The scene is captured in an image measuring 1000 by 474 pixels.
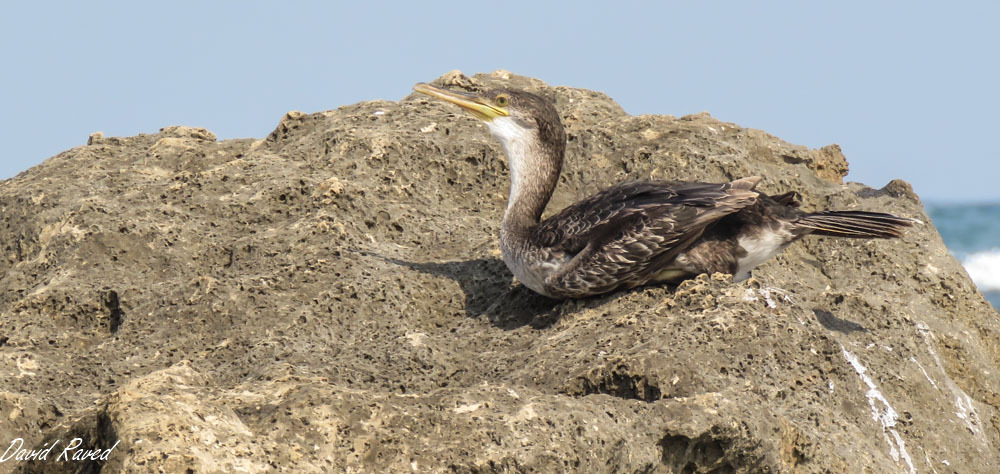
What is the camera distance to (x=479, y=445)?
14.4 feet

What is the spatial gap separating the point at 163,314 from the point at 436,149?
235 cm

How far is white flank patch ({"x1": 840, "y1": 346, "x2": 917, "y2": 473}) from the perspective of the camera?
18.8 ft

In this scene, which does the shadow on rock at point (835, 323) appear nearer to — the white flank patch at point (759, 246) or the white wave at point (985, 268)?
the white flank patch at point (759, 246)

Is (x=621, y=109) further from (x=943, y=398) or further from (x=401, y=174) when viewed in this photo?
(x=943, y=398)

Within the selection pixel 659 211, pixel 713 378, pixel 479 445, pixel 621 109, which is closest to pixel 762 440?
pixel 713 378

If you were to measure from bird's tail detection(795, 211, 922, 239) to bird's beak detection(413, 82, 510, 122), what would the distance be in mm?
1941

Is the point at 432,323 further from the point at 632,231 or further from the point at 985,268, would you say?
the point at 985,268

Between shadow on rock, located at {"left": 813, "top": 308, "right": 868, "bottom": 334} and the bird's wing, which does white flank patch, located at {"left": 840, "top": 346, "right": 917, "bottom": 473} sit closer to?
shadow on rock, located at {"left": 813, "top": 308, "right": 868, "bottom": 334}

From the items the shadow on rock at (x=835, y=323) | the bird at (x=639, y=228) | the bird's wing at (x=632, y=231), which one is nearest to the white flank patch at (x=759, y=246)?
the bird at (x=639, y=228)

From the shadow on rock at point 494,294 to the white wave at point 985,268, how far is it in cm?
3203

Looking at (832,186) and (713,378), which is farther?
(832,186)

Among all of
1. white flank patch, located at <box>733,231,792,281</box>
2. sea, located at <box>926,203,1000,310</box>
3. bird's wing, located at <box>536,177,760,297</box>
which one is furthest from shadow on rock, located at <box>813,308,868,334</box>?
sea, located at <box>926,203,1000,310</box>

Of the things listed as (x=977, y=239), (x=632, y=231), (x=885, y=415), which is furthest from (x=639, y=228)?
(x=977, y=239)

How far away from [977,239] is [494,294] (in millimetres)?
43865
